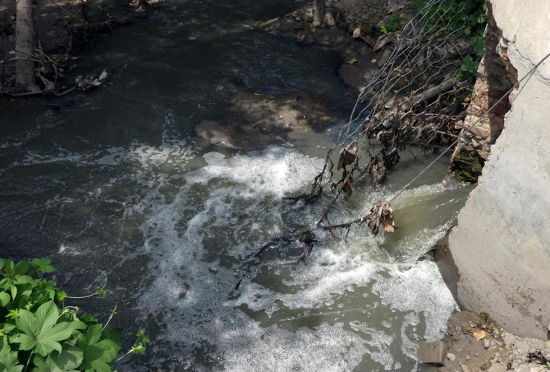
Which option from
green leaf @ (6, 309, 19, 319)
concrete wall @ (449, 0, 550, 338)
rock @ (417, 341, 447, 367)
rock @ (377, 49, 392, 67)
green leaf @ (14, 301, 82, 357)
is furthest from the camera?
rock @ (377, 49, 392, 67)

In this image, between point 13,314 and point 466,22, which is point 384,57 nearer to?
point 466,22

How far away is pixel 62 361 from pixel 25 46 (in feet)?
22.0

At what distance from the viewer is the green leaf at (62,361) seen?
260cm

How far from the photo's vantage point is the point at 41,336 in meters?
2.59

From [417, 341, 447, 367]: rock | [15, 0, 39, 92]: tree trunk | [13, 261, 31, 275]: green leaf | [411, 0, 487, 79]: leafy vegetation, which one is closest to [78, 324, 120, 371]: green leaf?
[13, 261, 31, 275]: green leaf

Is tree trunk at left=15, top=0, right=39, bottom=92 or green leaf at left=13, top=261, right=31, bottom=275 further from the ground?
green leaf at left=13, top=261, right=31, bottom=275

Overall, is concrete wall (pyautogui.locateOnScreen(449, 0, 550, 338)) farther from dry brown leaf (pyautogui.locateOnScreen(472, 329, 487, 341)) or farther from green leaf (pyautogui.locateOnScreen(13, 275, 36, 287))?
green leaf (pyautogui.locateOnScreen(13, 275, 36, 287))

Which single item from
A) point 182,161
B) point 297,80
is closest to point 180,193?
point 182,161

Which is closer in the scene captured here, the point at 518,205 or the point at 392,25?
the point at 518,205

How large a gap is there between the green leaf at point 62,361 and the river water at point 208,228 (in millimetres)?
1952

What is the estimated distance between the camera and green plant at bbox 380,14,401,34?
8367mm

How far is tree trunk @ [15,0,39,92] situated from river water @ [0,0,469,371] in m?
0.42

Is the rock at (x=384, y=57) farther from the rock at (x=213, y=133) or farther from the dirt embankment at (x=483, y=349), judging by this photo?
the dirt embankment at (x=483, y=349)

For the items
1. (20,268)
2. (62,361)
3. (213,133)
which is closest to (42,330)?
(62,361)
